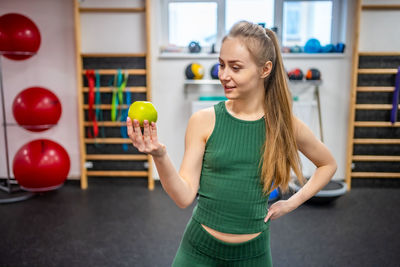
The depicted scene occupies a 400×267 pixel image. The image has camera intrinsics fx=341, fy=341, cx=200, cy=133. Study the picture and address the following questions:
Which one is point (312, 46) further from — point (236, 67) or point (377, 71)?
point (236, 67)

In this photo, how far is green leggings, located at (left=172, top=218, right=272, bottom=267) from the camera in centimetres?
98

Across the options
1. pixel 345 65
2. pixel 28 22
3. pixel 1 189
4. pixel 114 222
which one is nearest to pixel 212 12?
pixel 345 65

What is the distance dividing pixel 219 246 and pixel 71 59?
357 cm

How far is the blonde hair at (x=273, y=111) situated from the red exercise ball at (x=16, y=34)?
9.79 ft

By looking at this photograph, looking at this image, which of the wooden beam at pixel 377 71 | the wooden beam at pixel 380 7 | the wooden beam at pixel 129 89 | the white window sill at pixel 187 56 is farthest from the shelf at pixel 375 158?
the wooden beam at pixel 129 89

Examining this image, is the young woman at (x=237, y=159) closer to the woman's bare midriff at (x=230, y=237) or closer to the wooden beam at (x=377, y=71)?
the woman's bare midriff at (x=230, y=237)

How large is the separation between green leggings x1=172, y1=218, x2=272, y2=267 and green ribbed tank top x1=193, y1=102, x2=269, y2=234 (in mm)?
34

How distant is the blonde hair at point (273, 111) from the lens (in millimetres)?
967

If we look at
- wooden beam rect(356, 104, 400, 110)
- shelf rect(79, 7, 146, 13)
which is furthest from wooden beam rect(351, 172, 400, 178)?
shelf rect(79, 7, 146, 13)

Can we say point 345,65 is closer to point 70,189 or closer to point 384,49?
point 384,49

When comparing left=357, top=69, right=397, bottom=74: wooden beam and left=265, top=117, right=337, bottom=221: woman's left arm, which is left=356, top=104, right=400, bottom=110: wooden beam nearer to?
left=357, top=69, right=397, bottom=74: wooden beam

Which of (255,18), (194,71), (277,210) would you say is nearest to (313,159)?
(277,210)

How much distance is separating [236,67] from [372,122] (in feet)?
11.4

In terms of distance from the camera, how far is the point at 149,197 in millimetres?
3676
